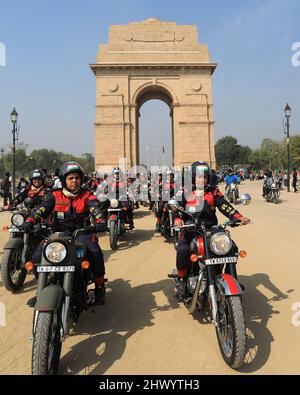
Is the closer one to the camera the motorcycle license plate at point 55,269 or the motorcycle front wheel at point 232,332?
the motorcycle front wheel at point 232,332

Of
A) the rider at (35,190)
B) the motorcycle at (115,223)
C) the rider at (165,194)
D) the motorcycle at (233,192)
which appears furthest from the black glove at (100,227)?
the motorcycle at (233,192)

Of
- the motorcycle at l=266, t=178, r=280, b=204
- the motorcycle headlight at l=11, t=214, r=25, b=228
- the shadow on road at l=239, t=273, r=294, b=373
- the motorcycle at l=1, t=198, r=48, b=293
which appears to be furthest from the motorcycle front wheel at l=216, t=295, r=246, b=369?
the motorcycle at l=266, t=178, r=280, b=204

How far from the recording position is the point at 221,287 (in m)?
2.70

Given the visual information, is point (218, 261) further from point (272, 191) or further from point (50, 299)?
point (272, 191)

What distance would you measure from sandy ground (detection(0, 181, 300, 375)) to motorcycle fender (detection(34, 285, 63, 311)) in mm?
551

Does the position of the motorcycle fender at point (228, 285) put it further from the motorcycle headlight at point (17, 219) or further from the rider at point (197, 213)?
the motorcycle headlight at point (17, 219)

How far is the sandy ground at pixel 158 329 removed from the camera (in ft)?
8.59

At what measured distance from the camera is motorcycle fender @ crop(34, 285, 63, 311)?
240 cm

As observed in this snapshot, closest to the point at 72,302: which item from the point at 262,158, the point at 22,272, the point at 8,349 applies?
the point at 8,349

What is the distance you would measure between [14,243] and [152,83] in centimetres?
2767

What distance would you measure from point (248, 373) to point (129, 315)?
1426mm

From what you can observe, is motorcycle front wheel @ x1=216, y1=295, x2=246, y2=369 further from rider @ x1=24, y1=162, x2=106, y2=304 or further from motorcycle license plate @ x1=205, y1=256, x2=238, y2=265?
rider @ x1=24, y1=162, x2=106, y2=304

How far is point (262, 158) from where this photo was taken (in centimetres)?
8125

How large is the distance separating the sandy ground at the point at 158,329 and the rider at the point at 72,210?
45 cm
